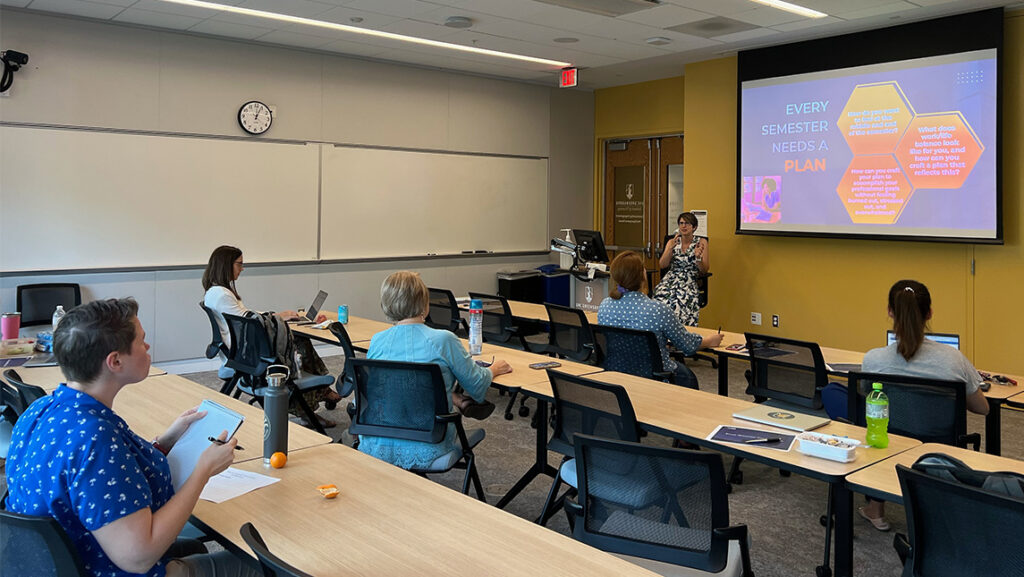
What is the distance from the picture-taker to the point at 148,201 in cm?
721

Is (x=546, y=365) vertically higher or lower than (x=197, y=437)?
lower

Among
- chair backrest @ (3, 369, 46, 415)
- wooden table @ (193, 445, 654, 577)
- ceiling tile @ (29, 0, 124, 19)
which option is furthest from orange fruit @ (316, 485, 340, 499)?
ceiling tile @ (29, 0, 124, 19)

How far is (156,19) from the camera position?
266 inches

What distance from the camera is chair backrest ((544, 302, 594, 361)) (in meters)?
5.29

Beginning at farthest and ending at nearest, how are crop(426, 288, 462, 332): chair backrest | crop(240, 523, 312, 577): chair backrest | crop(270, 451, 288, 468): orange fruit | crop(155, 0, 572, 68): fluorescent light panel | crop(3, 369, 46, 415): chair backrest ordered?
crop(155, 0, 572, 68): fluorescent light panel → crop(426, 288, 462, 332): chair backrest → crop(3, 369, 46, 415): chair backrest → crop(270, 451, 288, 468): orange fruit → crop(240, 523, 312, 577): chair backrest

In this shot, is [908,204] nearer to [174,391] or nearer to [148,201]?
[174,391]

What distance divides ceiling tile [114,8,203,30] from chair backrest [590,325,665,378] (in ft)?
14.9

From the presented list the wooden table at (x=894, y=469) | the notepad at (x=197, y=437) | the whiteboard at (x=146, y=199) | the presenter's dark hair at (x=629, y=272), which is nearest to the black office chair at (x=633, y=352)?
the presenter's dark hair at (x=629, y=272)

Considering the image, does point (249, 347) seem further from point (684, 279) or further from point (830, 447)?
point (684, 279)

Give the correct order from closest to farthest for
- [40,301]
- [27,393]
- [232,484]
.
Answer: [232,484] → [27,393] → [40,301]

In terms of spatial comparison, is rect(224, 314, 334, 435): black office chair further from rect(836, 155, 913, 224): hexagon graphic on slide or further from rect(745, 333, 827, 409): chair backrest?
rect(836, 155, 913, 224): hexagon graphic on slide

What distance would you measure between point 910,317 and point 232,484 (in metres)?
2.84

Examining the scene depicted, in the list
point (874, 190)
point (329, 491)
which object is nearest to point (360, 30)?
point (874, 190)

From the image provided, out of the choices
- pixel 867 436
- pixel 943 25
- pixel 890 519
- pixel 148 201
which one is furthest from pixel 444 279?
pixel 867 436
